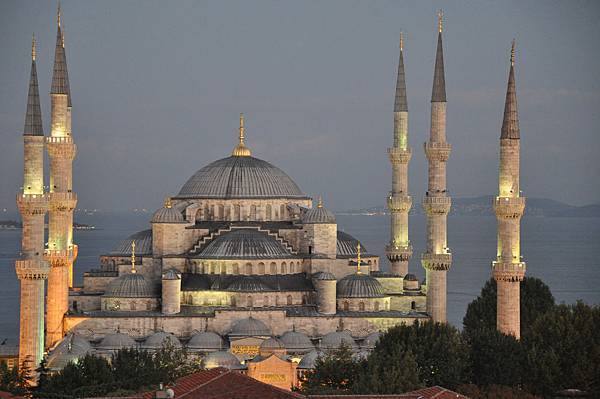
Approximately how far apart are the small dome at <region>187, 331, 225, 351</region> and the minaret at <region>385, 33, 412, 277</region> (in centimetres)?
1218

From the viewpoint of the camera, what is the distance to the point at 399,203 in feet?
202

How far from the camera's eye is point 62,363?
47.9m

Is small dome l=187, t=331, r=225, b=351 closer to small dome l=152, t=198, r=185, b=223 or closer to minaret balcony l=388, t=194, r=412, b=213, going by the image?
small dome l=152, t=198, r=185, b=223

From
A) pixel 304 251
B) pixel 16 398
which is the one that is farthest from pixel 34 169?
pixel 16 398

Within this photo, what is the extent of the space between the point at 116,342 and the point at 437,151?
1496cm

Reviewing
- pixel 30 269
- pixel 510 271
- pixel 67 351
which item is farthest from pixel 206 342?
pixel 510 271

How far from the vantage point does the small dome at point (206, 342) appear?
5191cm

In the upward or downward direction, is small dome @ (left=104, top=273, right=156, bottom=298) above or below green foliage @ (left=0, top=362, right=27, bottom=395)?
above

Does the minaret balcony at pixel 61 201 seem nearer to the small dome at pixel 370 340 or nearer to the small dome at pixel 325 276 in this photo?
the small dome at pixel 325 276

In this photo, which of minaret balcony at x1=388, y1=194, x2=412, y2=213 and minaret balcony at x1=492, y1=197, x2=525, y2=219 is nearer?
minaret balcony at x1=492, y1=197, x2=525, y2=219

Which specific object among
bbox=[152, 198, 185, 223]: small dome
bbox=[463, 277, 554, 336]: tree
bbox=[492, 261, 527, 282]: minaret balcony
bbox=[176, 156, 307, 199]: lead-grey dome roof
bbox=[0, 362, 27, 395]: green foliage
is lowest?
bbox=[0, 362, 27, 395]: green foliage

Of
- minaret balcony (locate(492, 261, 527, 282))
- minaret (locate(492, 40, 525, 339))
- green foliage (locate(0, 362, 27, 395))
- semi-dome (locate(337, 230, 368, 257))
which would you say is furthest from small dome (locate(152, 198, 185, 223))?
green foliage (locate(0, 362, 27, 395))

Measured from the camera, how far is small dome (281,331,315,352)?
172ft

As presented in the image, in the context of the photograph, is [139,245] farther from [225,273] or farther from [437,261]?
[437,261]
